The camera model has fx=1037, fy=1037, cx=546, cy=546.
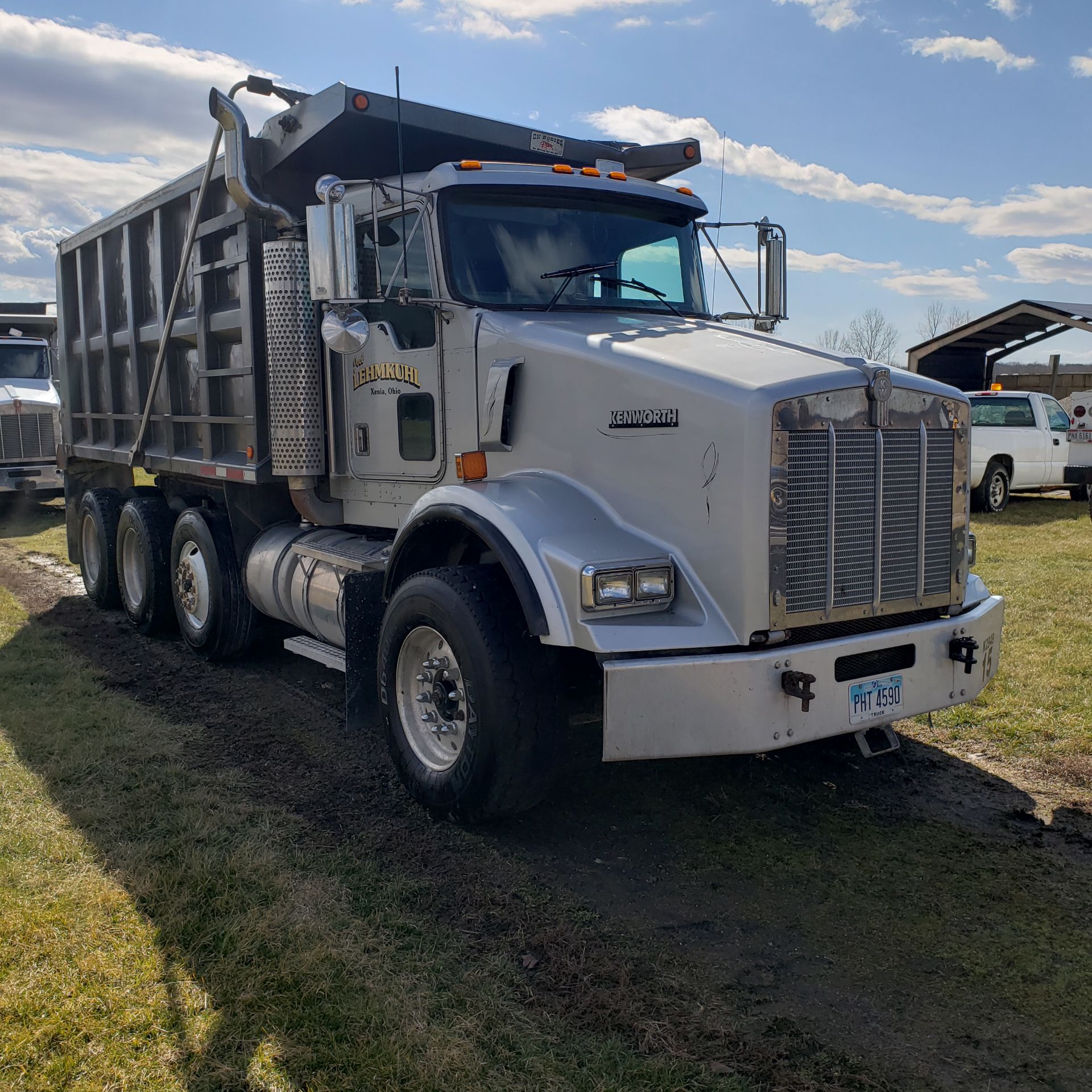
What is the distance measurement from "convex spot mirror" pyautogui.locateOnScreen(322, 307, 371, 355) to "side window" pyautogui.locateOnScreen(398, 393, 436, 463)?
0.62 metres

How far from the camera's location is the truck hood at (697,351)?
4066 mm

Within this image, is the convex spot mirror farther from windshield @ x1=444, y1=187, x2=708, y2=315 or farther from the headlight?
the headlight

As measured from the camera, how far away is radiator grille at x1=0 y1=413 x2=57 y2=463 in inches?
662

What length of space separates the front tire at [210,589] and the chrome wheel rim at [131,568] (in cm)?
95

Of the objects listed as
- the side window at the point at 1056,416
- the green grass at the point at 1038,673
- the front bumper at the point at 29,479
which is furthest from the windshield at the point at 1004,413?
the front bumper at the point at 29,479

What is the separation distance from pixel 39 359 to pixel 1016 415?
54.6ft

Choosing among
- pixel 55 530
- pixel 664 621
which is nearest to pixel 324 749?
pixel 664 621

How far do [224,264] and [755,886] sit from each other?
526 centimetres

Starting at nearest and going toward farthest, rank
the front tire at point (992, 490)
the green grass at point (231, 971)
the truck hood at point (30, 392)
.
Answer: the green grass at point (231, 971) → the front tire at point (992, 490) → the truck hood at point (30, 392)

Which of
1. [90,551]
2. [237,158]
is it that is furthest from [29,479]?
[237,158]

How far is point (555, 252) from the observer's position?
5391mm

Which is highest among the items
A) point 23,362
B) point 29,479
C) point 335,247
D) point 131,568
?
point 23,362

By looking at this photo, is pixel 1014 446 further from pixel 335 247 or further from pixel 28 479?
pixel 28 479

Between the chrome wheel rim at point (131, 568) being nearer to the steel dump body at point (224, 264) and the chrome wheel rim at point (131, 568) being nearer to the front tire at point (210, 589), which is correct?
the steel dump body at point (224, 264)
